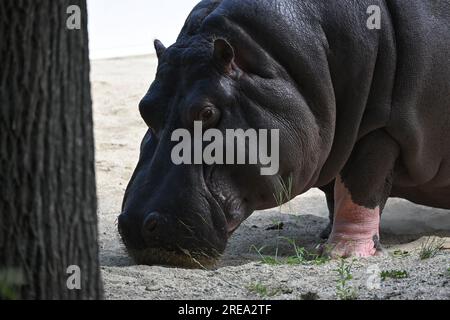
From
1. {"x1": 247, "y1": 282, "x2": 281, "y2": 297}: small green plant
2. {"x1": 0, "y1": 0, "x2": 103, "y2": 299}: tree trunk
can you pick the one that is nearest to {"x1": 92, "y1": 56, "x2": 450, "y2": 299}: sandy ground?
{"x1": 247, "y1": 282, "x2": 281, "y2": 297}: small green plant

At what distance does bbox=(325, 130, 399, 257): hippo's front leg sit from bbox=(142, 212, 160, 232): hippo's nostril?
1.14m

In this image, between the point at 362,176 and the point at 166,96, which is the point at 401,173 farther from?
the point at 166,96

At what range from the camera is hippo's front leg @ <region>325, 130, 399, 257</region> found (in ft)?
Result: 16.5

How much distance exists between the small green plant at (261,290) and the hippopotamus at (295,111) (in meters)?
0.74

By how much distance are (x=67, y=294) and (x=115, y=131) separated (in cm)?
640

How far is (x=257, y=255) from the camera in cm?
525

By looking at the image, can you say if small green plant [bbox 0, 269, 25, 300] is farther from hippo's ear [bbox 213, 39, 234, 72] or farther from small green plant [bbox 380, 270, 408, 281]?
hippo's ear [bbox 213, 39, 234, 72]

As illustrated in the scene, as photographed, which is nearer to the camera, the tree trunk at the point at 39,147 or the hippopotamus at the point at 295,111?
the tree trunk at the point at 39,147

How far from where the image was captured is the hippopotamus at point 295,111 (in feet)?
14.5

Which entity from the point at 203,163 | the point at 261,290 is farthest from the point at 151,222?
the point at 261,290

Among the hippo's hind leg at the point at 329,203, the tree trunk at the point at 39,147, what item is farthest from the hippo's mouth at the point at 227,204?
the tree trunk at the point at 39,147

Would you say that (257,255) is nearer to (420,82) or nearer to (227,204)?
(227,204)

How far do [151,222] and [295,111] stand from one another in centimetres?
99

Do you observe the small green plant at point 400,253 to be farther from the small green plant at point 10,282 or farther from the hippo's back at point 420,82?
the small green plant at point 10,282
